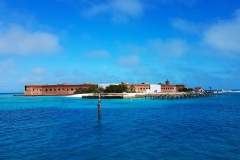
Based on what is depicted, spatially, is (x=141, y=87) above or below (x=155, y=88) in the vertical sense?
above

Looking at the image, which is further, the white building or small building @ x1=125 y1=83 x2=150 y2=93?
the white building

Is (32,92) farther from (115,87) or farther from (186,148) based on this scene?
(186,148)

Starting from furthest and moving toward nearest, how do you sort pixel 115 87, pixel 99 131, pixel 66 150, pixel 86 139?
pixel 115 87, pixel 99 131, pixel 86 139, pixel 66 150

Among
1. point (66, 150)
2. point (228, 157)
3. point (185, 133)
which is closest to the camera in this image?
point (228, 157)

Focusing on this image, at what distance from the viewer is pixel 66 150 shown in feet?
49.8

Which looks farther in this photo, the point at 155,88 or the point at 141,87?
the point at 155,88

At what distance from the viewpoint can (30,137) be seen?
63.3 feet

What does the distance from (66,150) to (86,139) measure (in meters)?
3.11

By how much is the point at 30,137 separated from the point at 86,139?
4.55m

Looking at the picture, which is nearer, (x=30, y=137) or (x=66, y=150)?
(x=66, y=150)

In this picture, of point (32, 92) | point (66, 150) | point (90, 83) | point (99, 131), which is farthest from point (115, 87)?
point (66, 150)

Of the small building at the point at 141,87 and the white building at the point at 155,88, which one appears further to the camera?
the white building at the point at 155,88

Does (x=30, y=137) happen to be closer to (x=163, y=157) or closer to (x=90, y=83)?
(x=163, y=157)

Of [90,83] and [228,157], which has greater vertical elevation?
[90,83]
